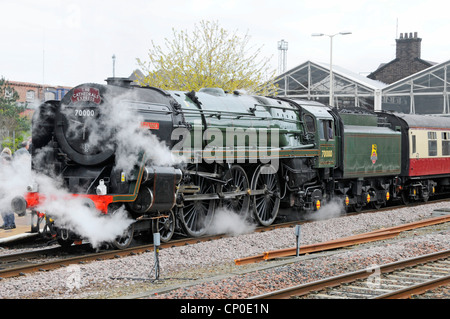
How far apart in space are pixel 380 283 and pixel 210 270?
272 cm

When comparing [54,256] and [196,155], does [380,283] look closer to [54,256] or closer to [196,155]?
[196,155]

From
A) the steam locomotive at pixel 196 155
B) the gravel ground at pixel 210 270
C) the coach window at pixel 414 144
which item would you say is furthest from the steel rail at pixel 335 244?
the coach window at pixel 414 144

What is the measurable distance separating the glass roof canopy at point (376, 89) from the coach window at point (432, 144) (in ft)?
47.7

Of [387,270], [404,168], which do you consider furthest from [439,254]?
[404,168]

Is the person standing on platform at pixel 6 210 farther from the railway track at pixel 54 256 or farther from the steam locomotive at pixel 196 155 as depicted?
the railway track at pixel 54 256

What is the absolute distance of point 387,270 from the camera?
8797mm

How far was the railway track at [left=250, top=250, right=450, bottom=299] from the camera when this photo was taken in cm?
733

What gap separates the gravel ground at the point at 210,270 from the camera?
25.3 feet

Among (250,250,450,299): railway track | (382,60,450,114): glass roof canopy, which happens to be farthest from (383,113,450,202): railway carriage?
(382,60,450,114): glass roof canopy

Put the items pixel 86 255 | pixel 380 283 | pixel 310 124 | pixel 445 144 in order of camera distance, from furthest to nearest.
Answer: pixel 445 144 < pixel 310 124 < pixel 86 255 < pixel 380 283

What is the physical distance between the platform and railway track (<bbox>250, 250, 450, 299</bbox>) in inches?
265

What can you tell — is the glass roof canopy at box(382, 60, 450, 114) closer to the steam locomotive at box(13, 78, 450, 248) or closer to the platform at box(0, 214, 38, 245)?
the steam locomotive at box(13, 78, 450, 248)

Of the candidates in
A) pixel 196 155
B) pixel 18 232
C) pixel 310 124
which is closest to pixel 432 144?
pixel 310 124

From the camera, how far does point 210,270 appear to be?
943 cm
